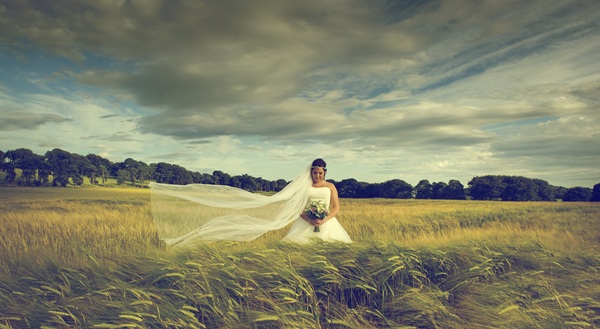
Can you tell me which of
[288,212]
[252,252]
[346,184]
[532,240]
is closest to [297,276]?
[252,252]

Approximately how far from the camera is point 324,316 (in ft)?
13.8

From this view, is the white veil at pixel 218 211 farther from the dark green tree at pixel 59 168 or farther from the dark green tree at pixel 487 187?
the dark green tree at pixel 487 187

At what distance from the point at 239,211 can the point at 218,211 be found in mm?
400

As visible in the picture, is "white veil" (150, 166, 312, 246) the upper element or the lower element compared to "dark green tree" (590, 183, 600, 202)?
lower

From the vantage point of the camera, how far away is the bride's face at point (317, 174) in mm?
7618

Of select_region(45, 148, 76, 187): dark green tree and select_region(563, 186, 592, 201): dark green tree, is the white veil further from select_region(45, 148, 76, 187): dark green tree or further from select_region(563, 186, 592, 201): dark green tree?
select_region(563, 186, 592, 201): dark green tree

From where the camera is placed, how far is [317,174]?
25.0 feet

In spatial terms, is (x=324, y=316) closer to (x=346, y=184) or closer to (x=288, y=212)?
(x=288, y=212)

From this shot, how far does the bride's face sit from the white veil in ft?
0.82

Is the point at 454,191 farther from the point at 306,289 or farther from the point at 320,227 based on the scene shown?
the point at 306,289

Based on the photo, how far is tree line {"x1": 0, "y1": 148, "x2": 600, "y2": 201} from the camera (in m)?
58.9

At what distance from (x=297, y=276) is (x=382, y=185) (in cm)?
7006

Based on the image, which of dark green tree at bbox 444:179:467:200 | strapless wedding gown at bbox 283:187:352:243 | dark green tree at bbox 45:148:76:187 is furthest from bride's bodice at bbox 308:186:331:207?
dark green tree at bbox 444:179:467:200

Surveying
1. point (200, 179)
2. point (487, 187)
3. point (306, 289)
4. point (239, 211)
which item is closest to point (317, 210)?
point (239, 211)
